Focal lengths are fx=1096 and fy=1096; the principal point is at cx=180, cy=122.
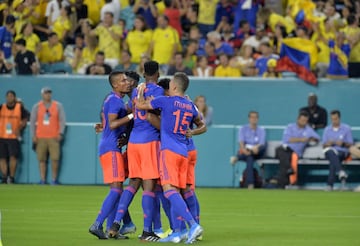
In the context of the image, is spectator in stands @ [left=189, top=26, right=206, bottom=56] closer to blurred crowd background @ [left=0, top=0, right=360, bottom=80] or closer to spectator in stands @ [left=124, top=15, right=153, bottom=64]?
blurred crowd background @ [left=0, top=0, right=360, bottom=80]

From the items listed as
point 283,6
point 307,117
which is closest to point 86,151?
point 307,117

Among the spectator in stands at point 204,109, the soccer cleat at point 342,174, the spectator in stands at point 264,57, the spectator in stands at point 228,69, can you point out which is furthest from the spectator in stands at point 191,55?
the soccer cleat at point 342,174

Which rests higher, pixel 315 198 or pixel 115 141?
pixel 115 141

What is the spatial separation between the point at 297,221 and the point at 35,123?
10447mm

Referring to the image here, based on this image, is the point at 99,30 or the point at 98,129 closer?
the point at 98,129

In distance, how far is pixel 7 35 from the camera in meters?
26.3

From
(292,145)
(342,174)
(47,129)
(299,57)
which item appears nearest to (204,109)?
(292,145)

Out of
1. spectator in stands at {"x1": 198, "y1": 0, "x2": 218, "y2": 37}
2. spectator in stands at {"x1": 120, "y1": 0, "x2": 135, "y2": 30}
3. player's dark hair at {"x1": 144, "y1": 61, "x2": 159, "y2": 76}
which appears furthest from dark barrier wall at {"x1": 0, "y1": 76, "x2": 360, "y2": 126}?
player's dark hair at {"x1": 144, "y1": 61, "x2": 159, "y2": 76}

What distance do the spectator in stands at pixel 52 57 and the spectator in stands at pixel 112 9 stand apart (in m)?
1.35

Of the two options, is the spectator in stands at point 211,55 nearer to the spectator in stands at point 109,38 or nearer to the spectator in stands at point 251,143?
the spectator in stands at point 109,38

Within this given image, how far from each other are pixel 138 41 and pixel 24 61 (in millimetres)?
2779

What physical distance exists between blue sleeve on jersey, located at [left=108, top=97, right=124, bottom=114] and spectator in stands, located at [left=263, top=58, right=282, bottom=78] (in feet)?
44.2

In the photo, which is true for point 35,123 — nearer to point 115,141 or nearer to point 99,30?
point 99,30

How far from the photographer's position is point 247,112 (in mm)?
26625
